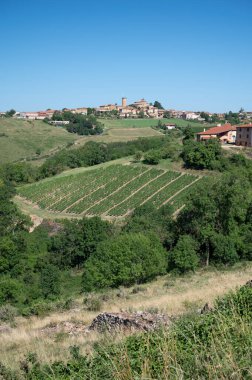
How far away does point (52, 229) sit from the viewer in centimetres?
4856

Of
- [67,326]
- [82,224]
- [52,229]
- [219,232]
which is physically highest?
[67,326]

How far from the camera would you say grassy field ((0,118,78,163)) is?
4528 inches

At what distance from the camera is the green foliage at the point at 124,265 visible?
26.1m

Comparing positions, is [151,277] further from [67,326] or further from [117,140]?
[117,140]

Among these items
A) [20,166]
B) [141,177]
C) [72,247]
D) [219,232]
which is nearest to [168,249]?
[219,232]

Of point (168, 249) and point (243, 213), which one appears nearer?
point (243, 213)

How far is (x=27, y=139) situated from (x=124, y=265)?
4198 inches

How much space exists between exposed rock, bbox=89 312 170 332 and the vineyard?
1549 inches

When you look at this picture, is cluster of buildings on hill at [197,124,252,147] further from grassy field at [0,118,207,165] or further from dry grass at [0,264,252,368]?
dry grass at [0,264,252,368]

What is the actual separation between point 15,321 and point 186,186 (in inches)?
1769

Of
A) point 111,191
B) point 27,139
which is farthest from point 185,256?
point 27,139

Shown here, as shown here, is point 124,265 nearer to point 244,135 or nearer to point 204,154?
point 204,154

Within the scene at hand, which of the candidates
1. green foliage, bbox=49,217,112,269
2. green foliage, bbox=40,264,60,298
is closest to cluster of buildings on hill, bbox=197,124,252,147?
green foliage, bbox=49,217,112,269

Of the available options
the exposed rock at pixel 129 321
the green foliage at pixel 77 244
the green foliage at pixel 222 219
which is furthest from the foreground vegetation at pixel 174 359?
the green foliage at pixel 77 244
